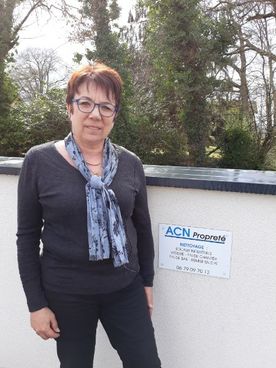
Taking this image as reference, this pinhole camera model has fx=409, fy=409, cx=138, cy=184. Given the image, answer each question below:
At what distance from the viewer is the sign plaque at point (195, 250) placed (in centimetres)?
183

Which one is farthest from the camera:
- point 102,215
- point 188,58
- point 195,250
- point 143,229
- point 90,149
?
point 188,58

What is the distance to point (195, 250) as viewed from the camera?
6.20ft

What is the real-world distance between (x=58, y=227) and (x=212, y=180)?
702mm

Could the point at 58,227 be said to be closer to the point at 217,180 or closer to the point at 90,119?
the point at 90,119

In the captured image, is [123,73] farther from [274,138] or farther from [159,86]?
[274,138]

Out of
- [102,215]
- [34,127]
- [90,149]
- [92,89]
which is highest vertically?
[34,127]

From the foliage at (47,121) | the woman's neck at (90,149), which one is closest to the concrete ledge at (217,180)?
the woman's neck at (90,149)

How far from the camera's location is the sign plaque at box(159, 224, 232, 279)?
1835 mm

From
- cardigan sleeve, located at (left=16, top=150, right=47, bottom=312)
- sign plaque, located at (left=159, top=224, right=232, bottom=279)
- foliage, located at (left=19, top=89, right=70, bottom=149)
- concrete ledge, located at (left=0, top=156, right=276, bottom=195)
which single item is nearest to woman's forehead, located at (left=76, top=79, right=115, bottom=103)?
cardigan sleeve, located at (left=16, top=150, right=47, bottom=312)

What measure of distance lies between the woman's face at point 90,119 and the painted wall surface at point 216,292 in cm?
49

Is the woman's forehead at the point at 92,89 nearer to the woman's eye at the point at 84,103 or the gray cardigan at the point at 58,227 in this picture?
the woman's eye at the point at 84,103

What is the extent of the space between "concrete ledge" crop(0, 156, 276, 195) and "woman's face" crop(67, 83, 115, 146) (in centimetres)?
44

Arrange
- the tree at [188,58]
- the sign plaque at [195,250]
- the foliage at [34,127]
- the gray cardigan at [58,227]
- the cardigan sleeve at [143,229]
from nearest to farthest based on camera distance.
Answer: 1. the gray cardigan at [58,227]
2. the cardigan sleeve at [143,229]
3. the sign plaque at [195,250]
4. the tree at [188,58]
5. the foliage at [34,127]

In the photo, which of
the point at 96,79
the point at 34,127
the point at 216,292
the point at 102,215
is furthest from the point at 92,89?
the point at 34,127
